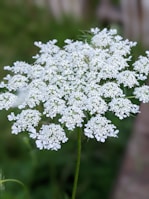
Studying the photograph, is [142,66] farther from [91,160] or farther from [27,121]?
[91,160]

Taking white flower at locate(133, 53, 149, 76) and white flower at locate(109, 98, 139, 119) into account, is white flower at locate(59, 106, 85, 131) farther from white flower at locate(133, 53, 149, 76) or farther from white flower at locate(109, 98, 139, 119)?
white flower at locate(133, 53, 149, 76)

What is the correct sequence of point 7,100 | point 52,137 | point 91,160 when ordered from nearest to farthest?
point 52,137 < point 7,100 < point 91,160

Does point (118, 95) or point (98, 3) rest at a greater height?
point (98, 3)

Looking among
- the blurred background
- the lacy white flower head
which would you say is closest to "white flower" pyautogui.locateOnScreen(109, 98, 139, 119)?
the lacy white flower head

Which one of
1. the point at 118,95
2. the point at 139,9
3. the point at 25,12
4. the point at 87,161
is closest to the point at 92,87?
the point at 118,95

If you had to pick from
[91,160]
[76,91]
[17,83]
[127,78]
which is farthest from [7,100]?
[91,160]

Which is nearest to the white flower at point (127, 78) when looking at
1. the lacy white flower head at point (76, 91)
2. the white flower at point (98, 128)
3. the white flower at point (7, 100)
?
the lacy white flower head at point (76, 91)

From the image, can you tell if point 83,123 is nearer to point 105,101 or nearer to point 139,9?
point 105,101

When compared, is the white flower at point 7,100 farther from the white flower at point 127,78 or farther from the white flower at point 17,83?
the white flower at point 127,78
